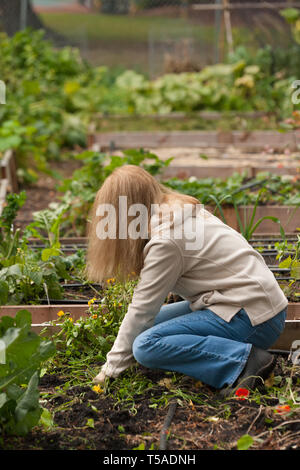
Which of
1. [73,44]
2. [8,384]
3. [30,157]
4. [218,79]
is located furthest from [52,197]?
[73,44]

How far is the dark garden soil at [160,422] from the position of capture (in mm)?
2184

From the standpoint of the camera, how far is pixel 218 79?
10.2m

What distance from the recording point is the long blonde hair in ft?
8.40

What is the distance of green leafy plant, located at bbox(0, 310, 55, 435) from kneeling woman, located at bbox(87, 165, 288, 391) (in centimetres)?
48

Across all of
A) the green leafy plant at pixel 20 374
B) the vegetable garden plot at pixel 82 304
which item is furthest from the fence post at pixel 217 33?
the green leafy plant at pixel 20 374

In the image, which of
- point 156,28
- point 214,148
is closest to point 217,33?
point 156,28

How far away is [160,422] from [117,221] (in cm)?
78

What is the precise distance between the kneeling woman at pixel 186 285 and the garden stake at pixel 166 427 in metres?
0.22

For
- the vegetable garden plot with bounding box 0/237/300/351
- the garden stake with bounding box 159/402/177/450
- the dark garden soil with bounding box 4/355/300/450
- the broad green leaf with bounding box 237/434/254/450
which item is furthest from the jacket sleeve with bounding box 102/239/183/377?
the broad green leaf with bounding box 237/434/254/450

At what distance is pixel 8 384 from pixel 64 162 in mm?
6063

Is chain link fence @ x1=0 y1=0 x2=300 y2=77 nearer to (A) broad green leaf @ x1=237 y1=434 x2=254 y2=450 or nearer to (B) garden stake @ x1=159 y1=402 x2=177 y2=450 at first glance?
(B) garden stake @ x1=159 y1=402 x2=177 y2=450

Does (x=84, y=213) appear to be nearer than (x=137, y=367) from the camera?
No

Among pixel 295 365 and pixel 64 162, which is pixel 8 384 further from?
pixel 64 162
